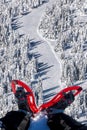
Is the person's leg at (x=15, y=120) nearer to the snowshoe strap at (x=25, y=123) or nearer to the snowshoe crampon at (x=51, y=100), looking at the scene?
the snowshoe strap at (x=25, y=123)

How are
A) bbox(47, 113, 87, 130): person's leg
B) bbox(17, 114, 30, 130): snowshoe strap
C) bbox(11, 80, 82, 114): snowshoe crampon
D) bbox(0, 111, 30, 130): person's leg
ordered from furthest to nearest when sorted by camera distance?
bbox(11, 80, 82, 114): snowshoe crampon
bbox(0, 111, 30, 130): person's leg
bbox(17, 114, 30, 130): snowshoe strap
bbox(47, 113, 87, 130): person's leg

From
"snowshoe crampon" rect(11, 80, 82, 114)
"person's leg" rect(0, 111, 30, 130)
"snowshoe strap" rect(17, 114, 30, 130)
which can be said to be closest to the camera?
"snowshoe strap" rect(17, 114, 30, 130)

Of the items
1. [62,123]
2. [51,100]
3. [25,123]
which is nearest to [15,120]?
[25,123]

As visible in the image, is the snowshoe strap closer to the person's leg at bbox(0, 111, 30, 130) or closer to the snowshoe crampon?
the person's leg at bbox(0, 111, 30, 130)

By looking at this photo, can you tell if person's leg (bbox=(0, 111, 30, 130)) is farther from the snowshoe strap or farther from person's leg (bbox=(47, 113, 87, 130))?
person's leg (bbox=(47, 113, 87, 130))

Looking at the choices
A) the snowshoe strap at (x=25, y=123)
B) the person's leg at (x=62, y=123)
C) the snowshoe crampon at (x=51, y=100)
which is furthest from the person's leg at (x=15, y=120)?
the person's leg at (x=62, y=123)

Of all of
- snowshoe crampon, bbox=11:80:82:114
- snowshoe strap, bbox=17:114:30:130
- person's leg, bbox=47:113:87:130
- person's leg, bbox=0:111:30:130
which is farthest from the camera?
snowshoe crampon, bbox=11:80:82:114

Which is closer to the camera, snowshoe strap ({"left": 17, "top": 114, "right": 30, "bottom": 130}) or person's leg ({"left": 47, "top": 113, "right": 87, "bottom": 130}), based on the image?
person's leg ({"left": 47, "top": 113, "right": 87, "bottom": 130})

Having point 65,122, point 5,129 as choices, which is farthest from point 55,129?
point 5,129

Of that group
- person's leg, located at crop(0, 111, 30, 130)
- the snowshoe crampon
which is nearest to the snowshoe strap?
person's leg, located at crop(0, 111, 30, 130)

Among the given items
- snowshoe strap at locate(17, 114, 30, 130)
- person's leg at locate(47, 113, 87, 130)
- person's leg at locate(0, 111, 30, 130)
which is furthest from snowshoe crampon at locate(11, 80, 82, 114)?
snowshoe strap at locate(17, 114, 30, 130)
